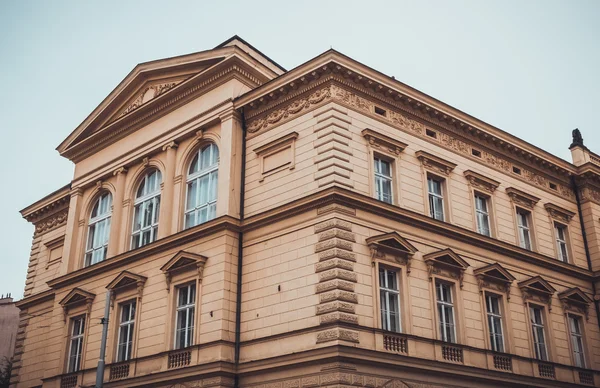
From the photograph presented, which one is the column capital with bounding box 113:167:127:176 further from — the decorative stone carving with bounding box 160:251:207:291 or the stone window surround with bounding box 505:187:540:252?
the stone window surround with bounding box 505:187:540:252

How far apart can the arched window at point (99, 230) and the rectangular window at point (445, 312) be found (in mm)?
Result: 15222

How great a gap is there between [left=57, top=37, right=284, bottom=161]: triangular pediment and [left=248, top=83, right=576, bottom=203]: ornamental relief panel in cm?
251

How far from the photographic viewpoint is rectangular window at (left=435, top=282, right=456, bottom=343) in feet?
74.4

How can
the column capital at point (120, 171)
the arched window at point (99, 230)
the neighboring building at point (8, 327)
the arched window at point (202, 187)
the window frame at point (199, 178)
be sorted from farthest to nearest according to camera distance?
the neighboring building at point (8, 327) → the arched window at point (99, 230) → the column capital at point (120, 171) → the arched window at point (202, 187) → the window frame at point (199, 178)

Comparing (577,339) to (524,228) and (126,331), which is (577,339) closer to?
(524,228)

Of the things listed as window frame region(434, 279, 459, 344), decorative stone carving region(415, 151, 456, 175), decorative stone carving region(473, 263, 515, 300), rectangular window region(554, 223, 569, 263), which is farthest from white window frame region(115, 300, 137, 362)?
rectangular window region(554, 223, 569, 263)

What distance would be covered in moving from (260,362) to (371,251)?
5041 millimetres

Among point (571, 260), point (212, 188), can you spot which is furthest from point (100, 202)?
point (571, 260)

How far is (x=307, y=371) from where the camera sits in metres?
19.7

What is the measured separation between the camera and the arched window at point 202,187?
25.5 meters

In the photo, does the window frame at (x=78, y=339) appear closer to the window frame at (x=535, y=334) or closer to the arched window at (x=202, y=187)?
the arched window at (x=202, y=187)

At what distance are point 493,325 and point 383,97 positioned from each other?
31.2 feet

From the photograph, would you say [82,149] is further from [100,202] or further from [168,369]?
[168,369]

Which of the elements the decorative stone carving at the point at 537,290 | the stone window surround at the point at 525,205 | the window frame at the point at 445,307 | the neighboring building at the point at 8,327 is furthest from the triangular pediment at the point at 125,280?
the neighboring building at the point at 8,327
